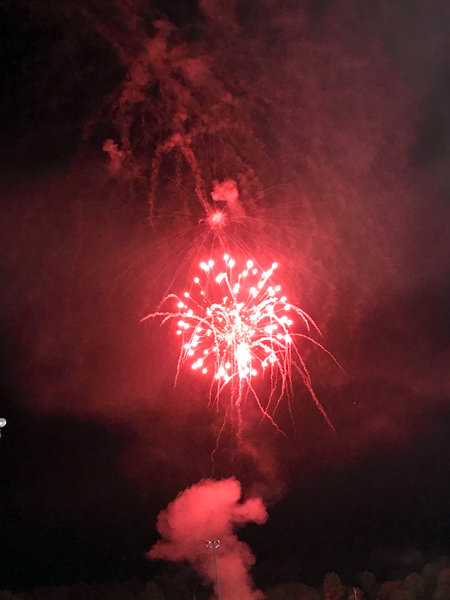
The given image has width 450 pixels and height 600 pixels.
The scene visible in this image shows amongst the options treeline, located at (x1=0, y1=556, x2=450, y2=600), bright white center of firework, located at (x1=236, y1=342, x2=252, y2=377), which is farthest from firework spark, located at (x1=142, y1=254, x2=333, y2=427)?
treeline, located at (x1=0, y1=556, x2=450, y2=600)

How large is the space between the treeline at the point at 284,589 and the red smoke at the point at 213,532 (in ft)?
2.48

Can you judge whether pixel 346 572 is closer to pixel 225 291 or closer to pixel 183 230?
pixel 225 291

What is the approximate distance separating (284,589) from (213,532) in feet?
15.3

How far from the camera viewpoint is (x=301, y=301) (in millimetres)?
13820

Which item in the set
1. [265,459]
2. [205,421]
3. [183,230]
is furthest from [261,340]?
[265,459]

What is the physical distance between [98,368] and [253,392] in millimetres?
4491

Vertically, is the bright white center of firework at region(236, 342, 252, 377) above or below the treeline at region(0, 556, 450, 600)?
above

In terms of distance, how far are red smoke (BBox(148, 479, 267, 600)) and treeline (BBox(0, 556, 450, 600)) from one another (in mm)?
756

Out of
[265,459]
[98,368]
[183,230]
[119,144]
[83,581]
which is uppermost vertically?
[119,144]

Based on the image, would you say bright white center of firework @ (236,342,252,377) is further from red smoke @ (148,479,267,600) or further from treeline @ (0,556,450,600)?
treeline @ (0,556,450,600)

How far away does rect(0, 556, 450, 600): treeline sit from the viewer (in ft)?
66.6

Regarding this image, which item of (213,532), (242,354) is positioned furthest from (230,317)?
(213,532)

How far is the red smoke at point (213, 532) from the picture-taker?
18406 millimetres

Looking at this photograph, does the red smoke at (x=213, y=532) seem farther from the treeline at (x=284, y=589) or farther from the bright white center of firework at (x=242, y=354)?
the bright white center of firework at (x=242, y=354)
